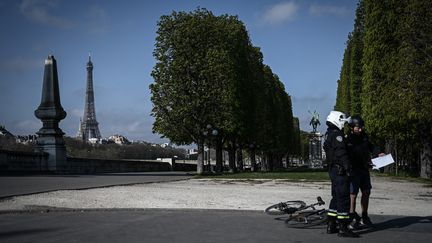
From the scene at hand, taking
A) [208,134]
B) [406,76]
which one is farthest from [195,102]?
[406,76]

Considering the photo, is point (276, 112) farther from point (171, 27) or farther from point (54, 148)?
point (54, 148)

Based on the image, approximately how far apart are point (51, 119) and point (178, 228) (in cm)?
2783

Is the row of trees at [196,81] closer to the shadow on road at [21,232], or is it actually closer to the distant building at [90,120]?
the shadow on road at [21,232]

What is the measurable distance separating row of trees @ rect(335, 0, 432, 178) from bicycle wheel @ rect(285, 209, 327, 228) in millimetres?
14441

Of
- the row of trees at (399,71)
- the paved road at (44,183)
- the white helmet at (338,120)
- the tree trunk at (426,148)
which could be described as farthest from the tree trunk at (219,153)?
the white helmet at (338,120)

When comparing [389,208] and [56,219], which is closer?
[56,219]

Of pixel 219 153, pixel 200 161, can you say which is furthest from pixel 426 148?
pixel 219 153

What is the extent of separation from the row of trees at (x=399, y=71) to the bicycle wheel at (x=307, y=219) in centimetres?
1444

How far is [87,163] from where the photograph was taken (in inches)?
1641

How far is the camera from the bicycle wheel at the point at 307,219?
9.27 meters

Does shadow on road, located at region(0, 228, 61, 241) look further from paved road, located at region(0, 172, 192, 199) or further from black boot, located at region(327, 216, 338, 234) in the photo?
paved road, located at region(0, 172, 192, 199)

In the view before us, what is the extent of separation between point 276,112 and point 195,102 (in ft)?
99.3

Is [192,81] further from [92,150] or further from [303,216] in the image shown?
[92,150]

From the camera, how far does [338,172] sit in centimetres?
833
